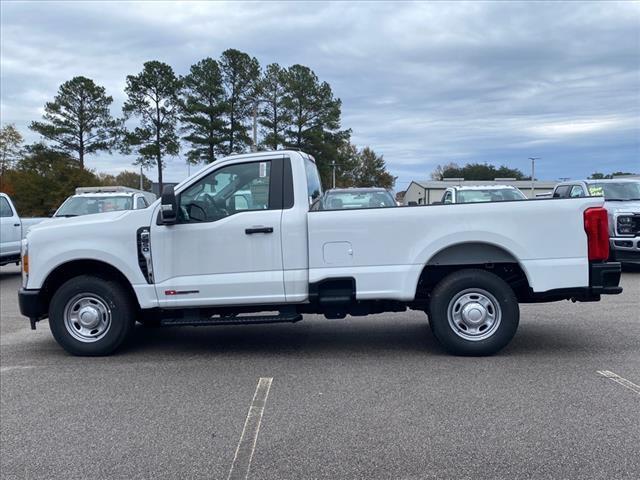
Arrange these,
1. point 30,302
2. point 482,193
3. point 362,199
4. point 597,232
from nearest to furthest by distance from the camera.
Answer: point 597,232
point 30,302
point 362,199
point 482,193

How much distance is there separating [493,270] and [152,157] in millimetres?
48159

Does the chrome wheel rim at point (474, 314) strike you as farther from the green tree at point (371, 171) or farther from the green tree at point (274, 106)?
the green tree at point (371, 171)

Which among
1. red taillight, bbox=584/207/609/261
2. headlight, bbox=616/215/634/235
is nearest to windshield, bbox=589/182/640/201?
headlight, bbox=616/215/634/235

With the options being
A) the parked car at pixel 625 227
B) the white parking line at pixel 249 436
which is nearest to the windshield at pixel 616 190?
the parked car at pixel 625 227

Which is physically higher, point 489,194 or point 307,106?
point 307,106

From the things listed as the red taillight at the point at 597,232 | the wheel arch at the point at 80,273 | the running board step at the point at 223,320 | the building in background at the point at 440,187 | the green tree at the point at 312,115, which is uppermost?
the green tree at the point at 312,115

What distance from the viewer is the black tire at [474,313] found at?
6.05 metres

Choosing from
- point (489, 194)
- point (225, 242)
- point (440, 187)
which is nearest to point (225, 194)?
point (225, 242)

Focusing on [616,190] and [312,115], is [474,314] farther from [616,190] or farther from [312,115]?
[312,115]

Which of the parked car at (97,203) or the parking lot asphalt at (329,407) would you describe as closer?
the parking lot asphalt at (329,407)

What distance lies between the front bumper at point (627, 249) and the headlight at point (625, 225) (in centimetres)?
13

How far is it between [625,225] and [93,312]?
33.1ft

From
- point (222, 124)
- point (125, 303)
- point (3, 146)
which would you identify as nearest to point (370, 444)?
point (125, 303)

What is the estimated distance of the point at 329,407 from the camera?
4844 millimetres
